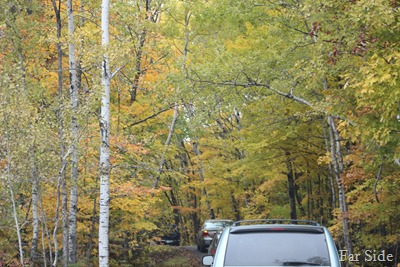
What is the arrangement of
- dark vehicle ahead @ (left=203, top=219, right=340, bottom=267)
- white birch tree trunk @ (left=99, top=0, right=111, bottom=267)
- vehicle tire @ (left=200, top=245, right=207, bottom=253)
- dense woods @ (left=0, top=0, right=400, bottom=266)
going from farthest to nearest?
1. vehicle tire @ (left=200, top=245, right=207, bottom=253)
2. white birch tree trunk @ (left=99, top=0, right=111, bottom=267)
3. dense woods @ (left=0, top=0, right=400, bottom=266)
4. dark vehicle ahead @ (left=203, top=219, right=340, bottom=267)

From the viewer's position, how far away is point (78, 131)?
42.9 ft

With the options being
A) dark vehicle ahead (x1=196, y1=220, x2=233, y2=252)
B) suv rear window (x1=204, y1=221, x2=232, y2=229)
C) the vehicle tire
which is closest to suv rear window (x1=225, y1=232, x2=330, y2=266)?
dark vehicle ahead (x1=196, y1=220, x2=233, y2=252)

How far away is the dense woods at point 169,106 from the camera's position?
427 inches

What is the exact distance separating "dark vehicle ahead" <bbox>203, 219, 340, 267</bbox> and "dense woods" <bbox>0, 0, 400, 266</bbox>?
132 inches

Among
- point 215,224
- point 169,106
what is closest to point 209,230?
point 215,224

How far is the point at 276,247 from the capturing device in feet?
20.7

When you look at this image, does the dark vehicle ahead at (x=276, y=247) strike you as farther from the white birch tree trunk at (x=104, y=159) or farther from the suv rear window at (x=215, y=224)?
the suv rear window at (x=215, y=224)

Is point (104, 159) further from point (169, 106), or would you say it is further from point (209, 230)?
point (209, 230)

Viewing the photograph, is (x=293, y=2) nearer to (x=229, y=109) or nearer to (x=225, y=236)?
(x=229, y=109)

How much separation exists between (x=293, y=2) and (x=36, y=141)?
865 cm

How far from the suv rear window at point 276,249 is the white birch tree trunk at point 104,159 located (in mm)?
7189

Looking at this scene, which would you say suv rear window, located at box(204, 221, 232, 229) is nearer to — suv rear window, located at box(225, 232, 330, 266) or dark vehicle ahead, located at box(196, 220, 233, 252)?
dark vehicle ahead, located at box(196, 220, 233, 252)

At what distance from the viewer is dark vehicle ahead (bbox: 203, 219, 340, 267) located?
614cm

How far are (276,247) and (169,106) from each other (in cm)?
1511
